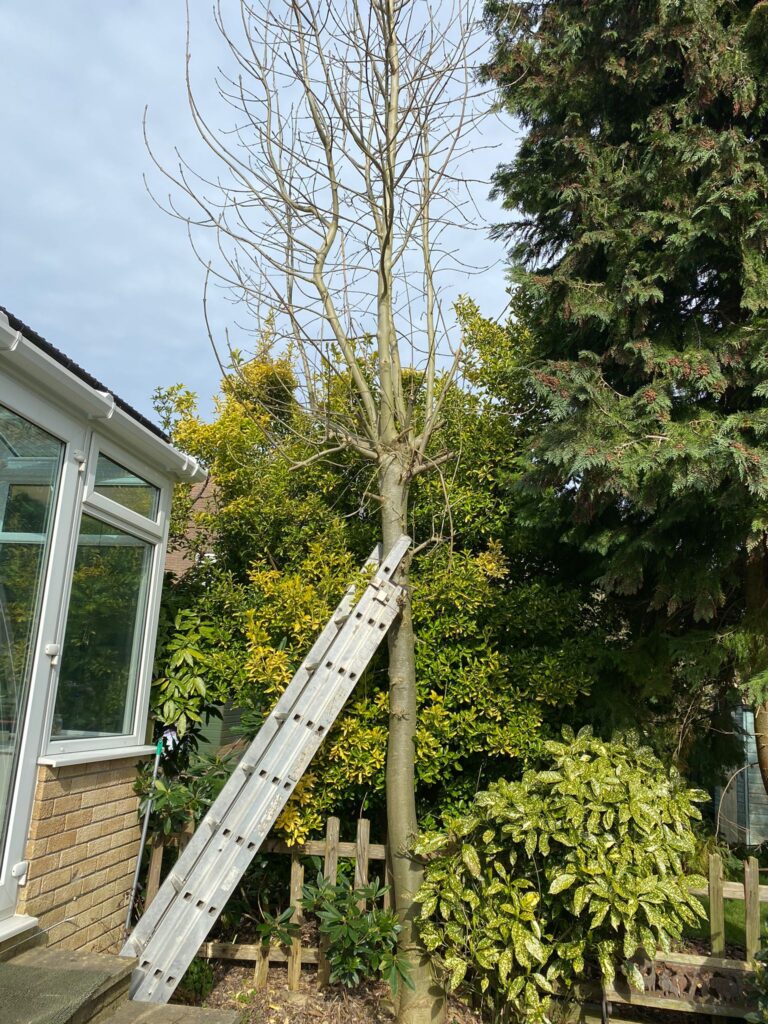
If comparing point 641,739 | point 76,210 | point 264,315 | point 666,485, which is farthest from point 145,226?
point 641,739

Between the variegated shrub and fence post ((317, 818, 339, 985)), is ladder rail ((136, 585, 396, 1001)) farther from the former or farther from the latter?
the variegated shrub

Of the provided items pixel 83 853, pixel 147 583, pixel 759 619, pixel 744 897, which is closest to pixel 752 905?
pixel 744 897

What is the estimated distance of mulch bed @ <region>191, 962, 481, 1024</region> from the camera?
4.27 metres

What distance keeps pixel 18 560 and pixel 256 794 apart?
180cm

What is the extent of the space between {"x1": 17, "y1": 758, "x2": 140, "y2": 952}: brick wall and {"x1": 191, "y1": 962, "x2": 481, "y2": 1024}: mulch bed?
0.80m

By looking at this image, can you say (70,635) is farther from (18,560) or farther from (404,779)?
(404,779)

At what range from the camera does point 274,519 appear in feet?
20.1

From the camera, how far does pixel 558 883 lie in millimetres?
3752

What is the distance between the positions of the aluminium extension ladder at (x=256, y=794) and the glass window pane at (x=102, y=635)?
0.97 metres

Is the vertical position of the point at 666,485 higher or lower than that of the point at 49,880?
higher

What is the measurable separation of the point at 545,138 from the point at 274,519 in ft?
11.9

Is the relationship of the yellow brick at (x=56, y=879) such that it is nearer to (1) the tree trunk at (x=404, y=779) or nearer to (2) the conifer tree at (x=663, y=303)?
(1) the tree trunk at (x=404, y=779)

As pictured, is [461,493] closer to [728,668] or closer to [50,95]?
[728,668]


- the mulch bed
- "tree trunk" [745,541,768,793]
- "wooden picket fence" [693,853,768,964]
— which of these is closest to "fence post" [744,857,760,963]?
"wooden picket fence" [693,853,768,964]
